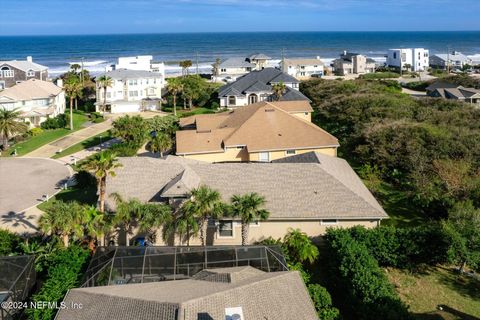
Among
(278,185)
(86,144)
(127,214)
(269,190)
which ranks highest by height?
(86,144)

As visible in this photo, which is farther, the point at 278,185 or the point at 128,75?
the point at 128,75

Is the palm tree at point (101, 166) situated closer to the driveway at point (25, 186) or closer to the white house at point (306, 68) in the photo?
the driveway at point (25, 186)

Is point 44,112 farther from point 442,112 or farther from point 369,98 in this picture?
point 442,112

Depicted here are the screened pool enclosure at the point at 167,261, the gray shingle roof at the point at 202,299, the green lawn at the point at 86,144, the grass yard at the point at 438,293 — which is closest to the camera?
the gray shingle roof at the point at 202,299

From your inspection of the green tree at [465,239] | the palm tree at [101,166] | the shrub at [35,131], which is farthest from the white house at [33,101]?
the green tree at [465,239]

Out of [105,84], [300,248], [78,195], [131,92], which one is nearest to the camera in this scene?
[300,248]

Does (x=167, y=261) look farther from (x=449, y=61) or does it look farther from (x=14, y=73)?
(x=449, y=61)

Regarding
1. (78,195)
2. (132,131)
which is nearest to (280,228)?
(78,195)
